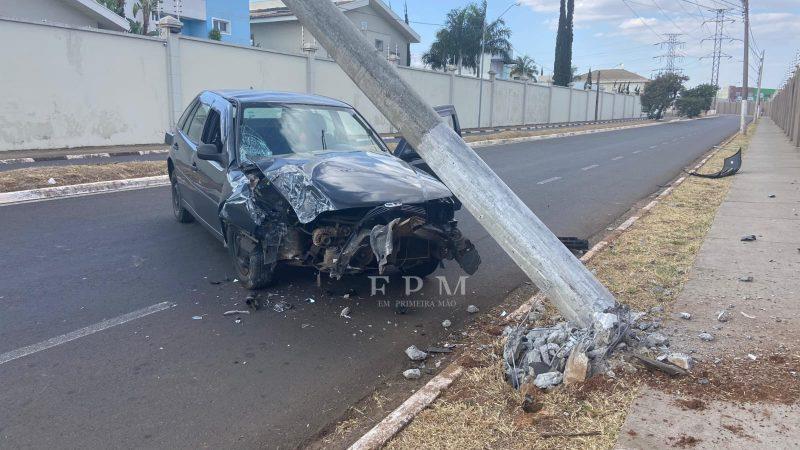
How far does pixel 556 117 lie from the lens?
49.0 metres

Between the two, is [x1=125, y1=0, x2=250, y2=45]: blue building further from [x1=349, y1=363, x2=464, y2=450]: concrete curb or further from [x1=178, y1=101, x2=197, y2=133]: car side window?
[x1=349, y1=363, x2=464, y2=450]: concrete curb

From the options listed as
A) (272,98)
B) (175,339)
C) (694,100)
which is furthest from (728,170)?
(694,100)

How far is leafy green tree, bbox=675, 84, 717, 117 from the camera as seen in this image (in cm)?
6931

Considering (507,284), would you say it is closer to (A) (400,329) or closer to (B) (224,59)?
(A) (400,329)

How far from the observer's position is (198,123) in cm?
692

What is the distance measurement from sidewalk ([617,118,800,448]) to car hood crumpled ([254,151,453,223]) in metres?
2.30

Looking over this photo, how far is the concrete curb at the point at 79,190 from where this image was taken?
30.0 feet

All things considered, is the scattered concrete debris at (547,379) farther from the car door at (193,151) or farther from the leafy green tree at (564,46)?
the leafy green tree at (564,46)

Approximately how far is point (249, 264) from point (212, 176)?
119 cm

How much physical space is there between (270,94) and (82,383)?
3717 mm

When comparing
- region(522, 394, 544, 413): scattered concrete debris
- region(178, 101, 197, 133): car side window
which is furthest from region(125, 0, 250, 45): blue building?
region(522, 394, 544, 413): scattered concrete debris

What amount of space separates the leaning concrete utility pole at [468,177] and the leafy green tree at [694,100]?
73.6 meters

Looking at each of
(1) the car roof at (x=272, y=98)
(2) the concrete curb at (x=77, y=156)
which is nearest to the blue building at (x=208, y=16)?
(2) the concrete curb at (x=77, y=156)

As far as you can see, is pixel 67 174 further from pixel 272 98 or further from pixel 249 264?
pixel 249 264
